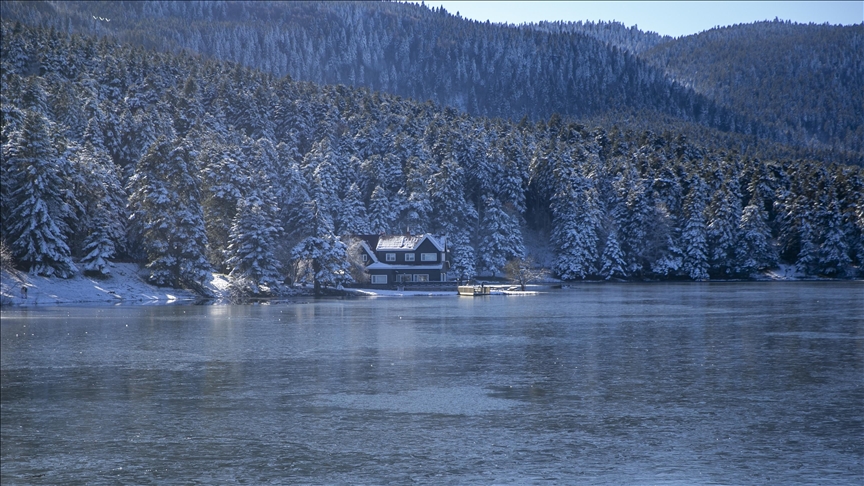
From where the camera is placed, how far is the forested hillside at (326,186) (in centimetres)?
8119

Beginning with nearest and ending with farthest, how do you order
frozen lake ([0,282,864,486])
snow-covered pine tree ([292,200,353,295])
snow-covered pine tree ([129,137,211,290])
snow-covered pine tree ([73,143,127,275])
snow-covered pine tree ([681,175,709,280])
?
frozen lake ([0,282,864,486]), snow-covered pine tree ([73,143,127,275]), snow-covered pine tree ([129,137,211,290]), snow-covered pine tree ([292,200,353,295]), snow-covered pine tree ([681,175,709,280])

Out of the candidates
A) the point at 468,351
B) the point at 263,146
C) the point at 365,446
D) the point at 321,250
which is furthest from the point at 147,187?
the point at 365,446

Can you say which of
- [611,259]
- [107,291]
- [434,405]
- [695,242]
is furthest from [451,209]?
[434,405]

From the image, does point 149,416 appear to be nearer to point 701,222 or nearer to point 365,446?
point 365,446

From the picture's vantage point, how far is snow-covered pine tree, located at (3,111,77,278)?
72625mm

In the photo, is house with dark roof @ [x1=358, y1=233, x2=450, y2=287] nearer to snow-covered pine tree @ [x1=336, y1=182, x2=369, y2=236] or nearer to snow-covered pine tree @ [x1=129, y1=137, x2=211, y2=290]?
snow-covered pine tree @ [x1=336, y1=182, x2=369, y2=236]

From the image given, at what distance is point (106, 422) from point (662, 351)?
2503cm

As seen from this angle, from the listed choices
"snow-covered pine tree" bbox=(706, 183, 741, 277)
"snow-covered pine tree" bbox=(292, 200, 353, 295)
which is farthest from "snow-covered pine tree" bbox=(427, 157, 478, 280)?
"snow-covered pine tree" bbox=(706, 183, 741, 277)

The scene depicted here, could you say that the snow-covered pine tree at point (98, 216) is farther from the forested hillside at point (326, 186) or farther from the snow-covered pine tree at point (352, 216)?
the snow-covered pine tree at point (352, 216)

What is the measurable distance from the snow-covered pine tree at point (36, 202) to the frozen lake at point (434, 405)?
75.8 ft

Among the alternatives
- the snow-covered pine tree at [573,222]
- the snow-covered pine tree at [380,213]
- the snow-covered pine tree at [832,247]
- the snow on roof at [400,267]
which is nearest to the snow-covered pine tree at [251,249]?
the snow on roof at [400,267]

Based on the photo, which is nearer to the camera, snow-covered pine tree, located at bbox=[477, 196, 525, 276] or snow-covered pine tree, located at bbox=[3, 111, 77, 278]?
snow-covered pine tree, located at bbox=[3, 111, 77, 278]

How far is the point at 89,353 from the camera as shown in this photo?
128ft

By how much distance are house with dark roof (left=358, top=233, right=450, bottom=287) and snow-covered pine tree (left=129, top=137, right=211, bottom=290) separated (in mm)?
31533
